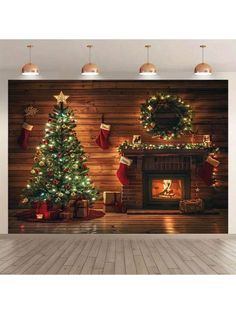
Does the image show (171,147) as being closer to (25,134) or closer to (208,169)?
(208,169)

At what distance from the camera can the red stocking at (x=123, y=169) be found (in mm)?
8406

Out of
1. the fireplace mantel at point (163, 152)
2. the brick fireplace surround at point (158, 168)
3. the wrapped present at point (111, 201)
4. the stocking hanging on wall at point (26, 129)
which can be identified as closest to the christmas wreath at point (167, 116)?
the fireplace mantel at point (163, 152)

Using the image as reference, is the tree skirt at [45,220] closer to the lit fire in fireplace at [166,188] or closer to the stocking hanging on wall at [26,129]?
the lit fire in fireplace at [166,188]

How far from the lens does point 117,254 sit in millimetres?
6043

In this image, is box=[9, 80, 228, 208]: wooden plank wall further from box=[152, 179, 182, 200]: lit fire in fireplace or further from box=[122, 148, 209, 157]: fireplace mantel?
box=[152, 179, 182, 200]: lit fire in fireplace

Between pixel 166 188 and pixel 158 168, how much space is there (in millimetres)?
415

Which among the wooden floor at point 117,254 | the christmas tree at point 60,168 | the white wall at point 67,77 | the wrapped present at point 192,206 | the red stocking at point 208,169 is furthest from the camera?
the red stocking at point 208,169

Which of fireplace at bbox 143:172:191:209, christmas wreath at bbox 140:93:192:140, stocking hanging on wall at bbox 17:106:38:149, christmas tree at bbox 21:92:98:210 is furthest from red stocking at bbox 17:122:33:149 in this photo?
fireplace at bbox 143:172:191:209

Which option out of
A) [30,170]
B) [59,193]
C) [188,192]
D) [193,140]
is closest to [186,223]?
[188,192]

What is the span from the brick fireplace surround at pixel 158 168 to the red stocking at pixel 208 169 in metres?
0.10

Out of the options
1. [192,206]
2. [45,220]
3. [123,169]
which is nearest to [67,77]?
[123,169]

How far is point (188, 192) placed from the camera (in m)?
8.49

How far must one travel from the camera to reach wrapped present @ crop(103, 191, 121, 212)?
8406 millimetres

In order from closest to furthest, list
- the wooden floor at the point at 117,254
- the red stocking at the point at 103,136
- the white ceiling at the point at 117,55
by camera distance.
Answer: the wooden floor at the point at 117,254 → the white ceiling at the point at 117,55 → the red stocking at the point at 103,136
